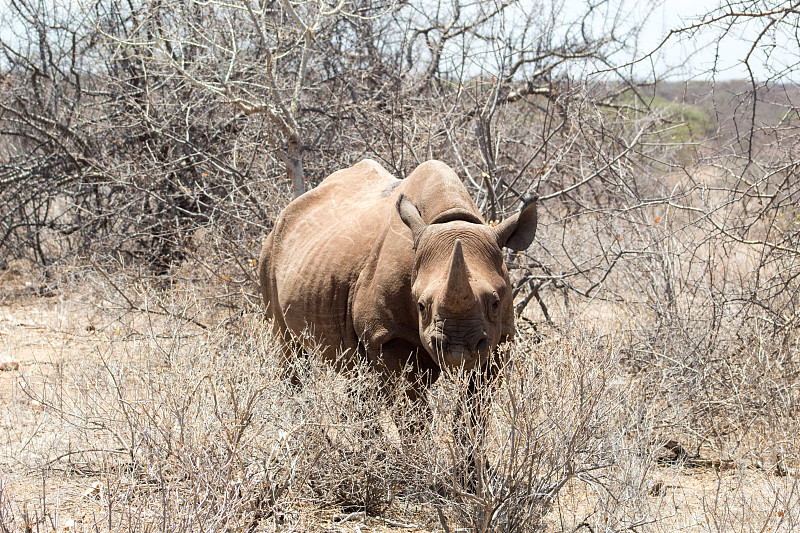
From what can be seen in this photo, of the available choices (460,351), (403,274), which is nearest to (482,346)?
(460,351)

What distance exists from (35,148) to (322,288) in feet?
27.0

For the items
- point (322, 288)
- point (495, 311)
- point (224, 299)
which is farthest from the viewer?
point (224, 299)

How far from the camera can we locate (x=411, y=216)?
5102 millimetres

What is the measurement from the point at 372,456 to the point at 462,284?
4.19 feet

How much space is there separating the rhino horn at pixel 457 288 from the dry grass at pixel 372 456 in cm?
39

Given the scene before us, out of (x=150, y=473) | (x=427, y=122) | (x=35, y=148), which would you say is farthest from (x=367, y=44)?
(x=150, y=473)

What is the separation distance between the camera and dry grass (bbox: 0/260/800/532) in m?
4.22

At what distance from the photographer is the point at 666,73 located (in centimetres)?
991

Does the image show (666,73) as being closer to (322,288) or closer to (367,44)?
(367,44)

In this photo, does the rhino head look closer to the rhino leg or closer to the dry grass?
the dry grass

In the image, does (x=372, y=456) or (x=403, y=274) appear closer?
(x=372, y=456)

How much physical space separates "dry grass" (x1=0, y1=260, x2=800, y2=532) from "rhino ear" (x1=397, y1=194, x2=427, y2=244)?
92 cm

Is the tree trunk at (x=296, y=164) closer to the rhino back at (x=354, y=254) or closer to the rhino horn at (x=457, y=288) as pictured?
the rhino back at (x=354, y=254)

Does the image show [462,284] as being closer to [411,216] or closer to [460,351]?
[460,351]
